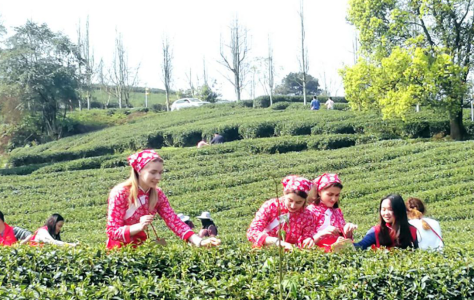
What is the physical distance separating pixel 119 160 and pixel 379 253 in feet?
59.4

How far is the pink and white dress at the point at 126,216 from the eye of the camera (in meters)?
4.54

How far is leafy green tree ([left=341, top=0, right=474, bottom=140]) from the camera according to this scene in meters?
19.9

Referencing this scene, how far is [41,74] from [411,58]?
21399mm

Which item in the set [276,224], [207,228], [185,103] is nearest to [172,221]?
[276,224]

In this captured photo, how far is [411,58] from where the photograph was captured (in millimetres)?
20078

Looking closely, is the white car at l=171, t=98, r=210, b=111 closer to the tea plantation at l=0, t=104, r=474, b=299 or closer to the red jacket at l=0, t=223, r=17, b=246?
the tea plantation at l=0, t=104, r=474, b=299

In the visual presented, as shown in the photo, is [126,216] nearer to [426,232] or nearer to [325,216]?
[325,216]

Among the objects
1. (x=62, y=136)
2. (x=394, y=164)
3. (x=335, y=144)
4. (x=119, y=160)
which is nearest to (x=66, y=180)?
(x=119, y=160)

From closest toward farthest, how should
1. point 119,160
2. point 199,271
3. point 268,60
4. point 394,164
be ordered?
1. point 199,271
2. point 394,164
3. point 119,160
4. point 268,60

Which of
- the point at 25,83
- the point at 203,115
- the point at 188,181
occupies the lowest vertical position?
the point at 188,181

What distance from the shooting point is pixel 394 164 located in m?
16.9

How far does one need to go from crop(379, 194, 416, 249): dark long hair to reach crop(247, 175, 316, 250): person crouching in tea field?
74 cm

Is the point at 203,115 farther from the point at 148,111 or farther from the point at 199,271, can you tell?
A: the point at 199,271

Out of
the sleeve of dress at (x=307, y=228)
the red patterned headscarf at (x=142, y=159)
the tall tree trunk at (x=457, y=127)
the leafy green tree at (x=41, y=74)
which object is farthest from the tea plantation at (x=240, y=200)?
the leafy green tree at (x=41, y=74)
